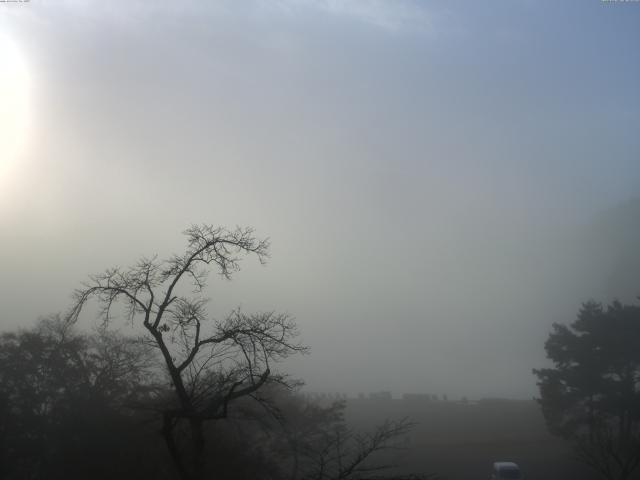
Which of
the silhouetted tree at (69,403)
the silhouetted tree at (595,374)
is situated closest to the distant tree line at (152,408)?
the silhouetted tree at (69,403)

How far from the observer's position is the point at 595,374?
44.3 metres

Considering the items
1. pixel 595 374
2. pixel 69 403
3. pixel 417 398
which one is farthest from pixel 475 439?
pixel 69 403

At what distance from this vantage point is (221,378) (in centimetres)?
1034

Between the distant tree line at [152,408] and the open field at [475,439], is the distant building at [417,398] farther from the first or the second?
the distant tree line at [152,408]

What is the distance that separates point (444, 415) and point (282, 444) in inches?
1845

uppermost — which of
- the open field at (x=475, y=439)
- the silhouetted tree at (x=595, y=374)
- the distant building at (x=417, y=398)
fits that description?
the silhouetted tree at (x=595, y=374)

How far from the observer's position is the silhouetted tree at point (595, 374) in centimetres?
4228

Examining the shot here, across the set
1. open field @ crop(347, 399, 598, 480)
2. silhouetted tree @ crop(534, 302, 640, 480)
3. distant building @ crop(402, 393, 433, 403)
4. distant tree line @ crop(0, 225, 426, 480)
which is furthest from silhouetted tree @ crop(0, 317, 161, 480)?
distant building @ crop(402, 393, 433, 403)

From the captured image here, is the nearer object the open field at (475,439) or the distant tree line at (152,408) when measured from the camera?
the distant tree line at (152,408)

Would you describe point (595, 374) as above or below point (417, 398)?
above

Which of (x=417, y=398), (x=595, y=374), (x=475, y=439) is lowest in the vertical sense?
(x=475, y=439)

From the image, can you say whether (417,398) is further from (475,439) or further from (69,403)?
(69,403)

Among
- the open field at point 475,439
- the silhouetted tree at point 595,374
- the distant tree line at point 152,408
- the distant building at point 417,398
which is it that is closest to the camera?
the distant tree line at point 152,408

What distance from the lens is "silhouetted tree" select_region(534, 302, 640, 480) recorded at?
139ft
